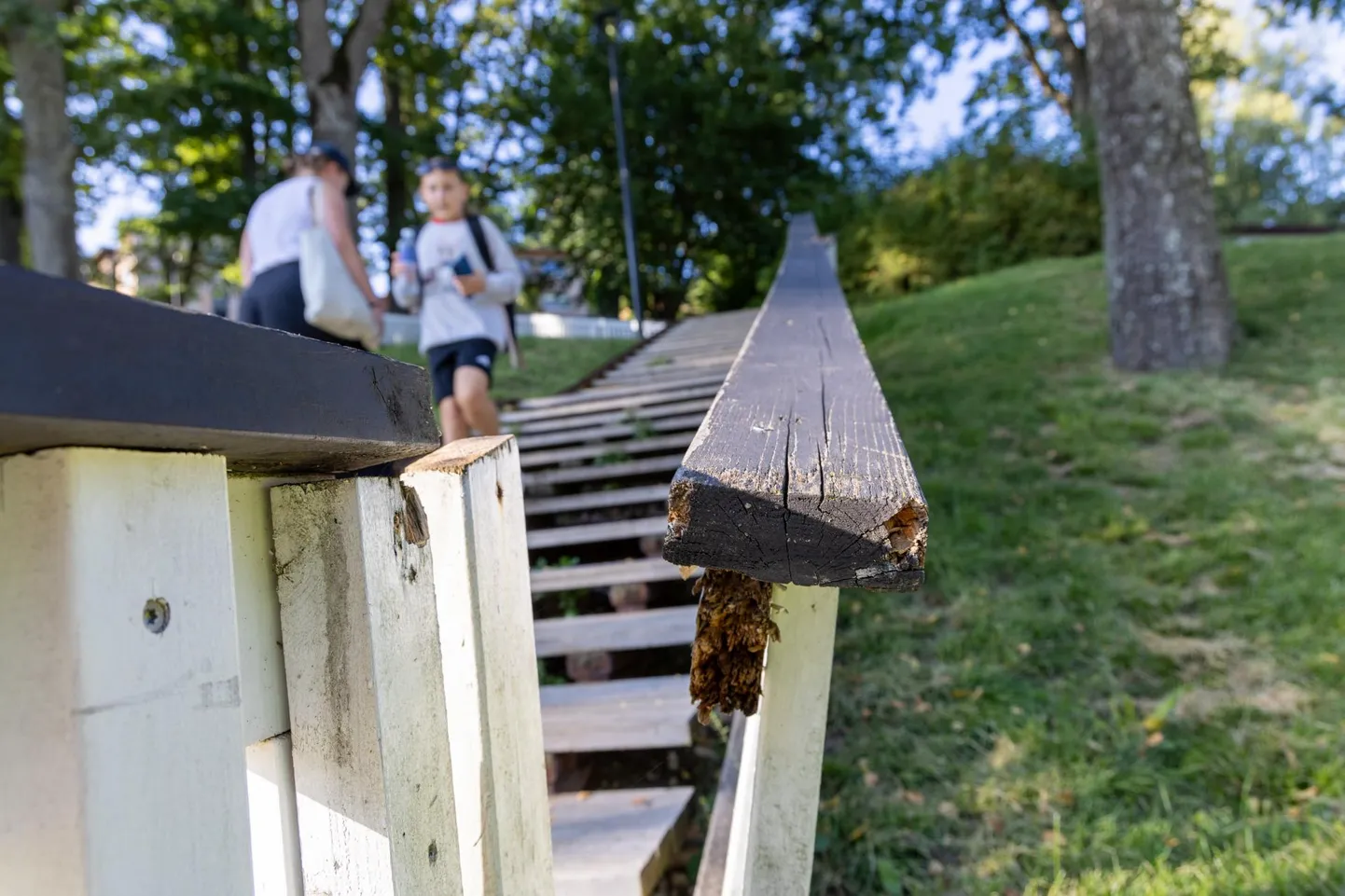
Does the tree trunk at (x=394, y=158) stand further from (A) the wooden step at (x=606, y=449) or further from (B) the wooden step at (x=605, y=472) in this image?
(B) the wooden step at (x=605, y=472)

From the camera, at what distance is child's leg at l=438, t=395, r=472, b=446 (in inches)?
153

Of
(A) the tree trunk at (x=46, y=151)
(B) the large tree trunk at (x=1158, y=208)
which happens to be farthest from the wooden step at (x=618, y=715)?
(A) the tree trunk at (x=46, y=151)

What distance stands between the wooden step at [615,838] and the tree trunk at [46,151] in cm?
1019

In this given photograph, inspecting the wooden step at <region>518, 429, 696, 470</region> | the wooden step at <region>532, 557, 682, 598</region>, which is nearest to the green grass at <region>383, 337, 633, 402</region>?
the wooden step at <region>518, 429, 696, 470</region>

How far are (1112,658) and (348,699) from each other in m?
2.63

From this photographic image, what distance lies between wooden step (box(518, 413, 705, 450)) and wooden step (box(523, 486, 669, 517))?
1.69ft

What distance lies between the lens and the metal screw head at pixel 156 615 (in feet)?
2.00

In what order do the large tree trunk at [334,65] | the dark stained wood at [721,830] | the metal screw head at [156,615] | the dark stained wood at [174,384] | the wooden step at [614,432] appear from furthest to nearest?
1. the large tree trunk at [334,65]
2. the wooden step at [614,432]
3. the dark stained wood at [721,830]
4. the metal screw head at [156,615]
5. the dark stained wood at [174,384]

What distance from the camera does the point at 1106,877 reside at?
201cm

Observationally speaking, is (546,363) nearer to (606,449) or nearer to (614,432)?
(614,432)

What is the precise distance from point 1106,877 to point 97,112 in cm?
1574

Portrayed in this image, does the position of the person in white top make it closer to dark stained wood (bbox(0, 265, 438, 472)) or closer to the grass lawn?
the grass lawn

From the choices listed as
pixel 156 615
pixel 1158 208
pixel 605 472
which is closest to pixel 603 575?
pixel 605 472

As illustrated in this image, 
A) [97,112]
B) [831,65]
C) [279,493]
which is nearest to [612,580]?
[279,493]
